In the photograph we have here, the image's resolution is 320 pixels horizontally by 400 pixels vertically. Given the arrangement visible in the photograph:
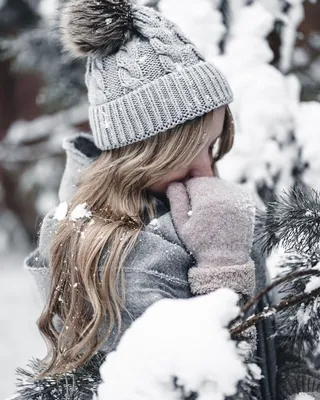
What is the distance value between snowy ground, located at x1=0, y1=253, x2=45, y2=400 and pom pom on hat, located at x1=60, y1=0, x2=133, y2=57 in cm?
285

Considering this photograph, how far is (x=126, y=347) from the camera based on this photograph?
0.86 m

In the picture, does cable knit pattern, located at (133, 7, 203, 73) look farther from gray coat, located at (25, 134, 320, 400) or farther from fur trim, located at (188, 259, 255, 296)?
fur trim, located at (188, 259, 255, 296)

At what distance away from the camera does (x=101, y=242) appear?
138cm

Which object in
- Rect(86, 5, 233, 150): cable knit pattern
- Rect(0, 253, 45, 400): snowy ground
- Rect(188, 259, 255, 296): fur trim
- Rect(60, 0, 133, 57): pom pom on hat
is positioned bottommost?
Rect(0, 253, 45, 400): snowy ground

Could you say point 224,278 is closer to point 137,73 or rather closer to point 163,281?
point 163,281

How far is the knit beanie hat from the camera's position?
5.03 ft

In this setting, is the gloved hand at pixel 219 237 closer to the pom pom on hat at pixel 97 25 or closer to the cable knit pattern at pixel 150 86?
the cable knit pattern at pixel 150 86

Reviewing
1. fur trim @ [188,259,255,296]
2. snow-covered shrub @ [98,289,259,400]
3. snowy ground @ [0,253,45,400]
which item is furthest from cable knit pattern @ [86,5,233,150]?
snowy ground @ [0,253,45,400]

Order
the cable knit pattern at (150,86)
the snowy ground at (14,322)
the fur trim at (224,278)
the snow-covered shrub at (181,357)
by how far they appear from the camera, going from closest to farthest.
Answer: the snow-covered shrub at (181,357) < the fur trim at (224,278) < the cable knit pattern at (150,86) < the snowy ground at (14,322)

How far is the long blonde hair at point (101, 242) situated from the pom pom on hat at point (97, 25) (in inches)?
11.6

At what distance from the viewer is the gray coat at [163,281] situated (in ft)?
4.47

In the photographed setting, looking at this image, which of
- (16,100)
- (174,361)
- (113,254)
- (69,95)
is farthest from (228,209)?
(16,100)

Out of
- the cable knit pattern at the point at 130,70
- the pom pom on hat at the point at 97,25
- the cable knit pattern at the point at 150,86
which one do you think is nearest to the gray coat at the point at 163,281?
the cable knit pattern at the point at 150,86

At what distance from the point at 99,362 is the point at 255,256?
1.97ft
